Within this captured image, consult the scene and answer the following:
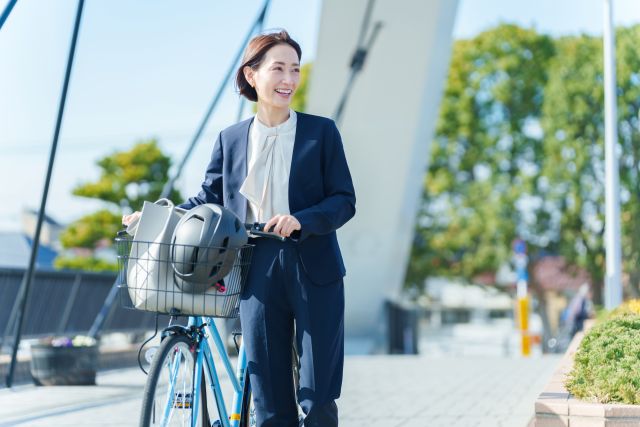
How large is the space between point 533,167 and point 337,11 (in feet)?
58.4

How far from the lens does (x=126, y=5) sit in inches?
1321

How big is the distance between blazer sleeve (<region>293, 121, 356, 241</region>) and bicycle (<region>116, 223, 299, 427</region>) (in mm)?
113

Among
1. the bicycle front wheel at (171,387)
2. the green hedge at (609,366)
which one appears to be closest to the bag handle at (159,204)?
the bicycle front wheel at (171,387)

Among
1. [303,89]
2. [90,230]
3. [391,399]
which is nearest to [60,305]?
[391,399]

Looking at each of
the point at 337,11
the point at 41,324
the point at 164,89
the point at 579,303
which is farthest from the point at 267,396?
the point at 164,89

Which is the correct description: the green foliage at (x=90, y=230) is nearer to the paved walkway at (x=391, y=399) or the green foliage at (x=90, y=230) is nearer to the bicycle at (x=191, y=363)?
the paved walkway at (x=391, y=399)

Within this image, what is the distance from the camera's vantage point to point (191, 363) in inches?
125

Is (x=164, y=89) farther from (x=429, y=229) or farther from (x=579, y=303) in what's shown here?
(x=579, y=303)

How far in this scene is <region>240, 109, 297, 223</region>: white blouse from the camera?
11.0ft

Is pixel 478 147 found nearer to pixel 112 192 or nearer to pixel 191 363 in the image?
pixel 112 192

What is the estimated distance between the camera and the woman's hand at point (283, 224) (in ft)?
10.2

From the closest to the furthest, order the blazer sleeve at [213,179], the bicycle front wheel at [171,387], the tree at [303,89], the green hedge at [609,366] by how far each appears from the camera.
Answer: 1. the bicycle front wheel at [171,387]
2. the blazer sleeve at [213,179]
3. the green hedge at [609,366]
4. the tree at [303,89]

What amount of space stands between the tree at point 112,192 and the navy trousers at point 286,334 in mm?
32105

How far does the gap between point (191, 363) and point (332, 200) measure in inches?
27.7
